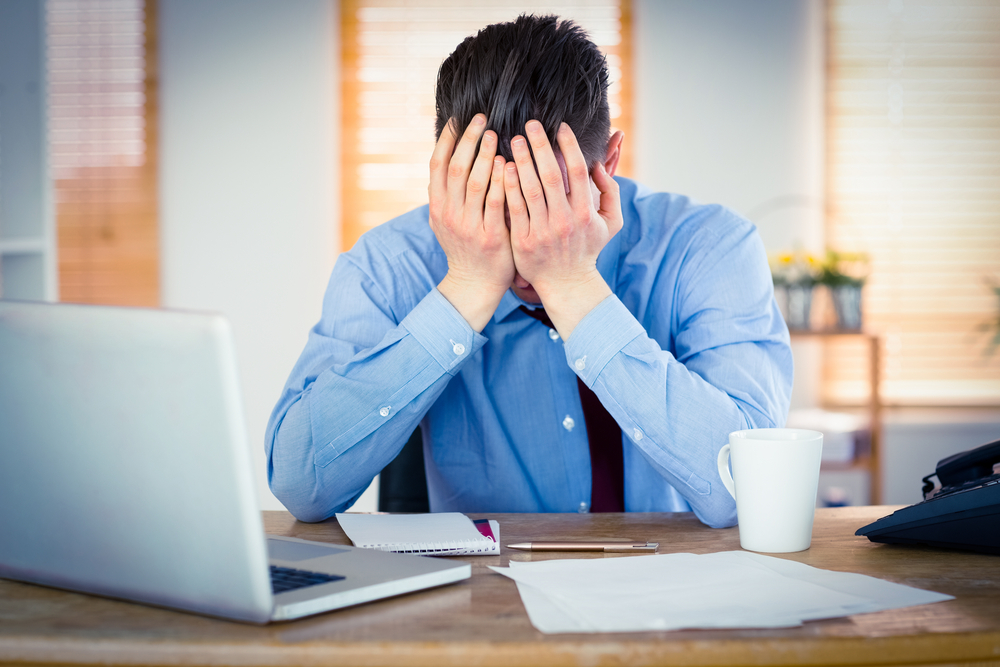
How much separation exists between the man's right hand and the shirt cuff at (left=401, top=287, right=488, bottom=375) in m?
0.02

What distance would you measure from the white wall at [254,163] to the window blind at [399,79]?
0.08 meters

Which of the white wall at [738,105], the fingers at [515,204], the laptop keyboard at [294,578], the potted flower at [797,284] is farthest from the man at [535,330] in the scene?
the white wall at [738,105]

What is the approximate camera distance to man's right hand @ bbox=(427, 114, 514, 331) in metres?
0.96

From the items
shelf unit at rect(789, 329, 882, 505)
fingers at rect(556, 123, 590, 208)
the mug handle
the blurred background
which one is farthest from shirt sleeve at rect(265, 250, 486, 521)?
the blurred background

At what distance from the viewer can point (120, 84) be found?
3029 millimetres

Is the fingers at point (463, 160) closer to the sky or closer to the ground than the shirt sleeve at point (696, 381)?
closer to the sky

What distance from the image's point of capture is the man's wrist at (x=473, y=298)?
0.98 m

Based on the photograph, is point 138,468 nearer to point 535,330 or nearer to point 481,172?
point 481,172

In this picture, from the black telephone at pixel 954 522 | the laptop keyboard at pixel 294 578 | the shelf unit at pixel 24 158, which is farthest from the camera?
the shelf unit at pixel 24 158

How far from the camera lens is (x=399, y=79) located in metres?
3.02

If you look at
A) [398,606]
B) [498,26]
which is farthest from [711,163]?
[398,606]

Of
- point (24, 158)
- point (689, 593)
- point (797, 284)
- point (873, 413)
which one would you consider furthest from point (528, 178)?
point (873, 413)

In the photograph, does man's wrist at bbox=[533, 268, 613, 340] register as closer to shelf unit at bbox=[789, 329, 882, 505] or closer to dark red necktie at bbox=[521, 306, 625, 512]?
dark red necktie at bbox=[521, 306, 625, 512]

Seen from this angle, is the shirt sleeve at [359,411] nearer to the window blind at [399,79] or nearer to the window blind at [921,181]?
the window blind at [399,79]
